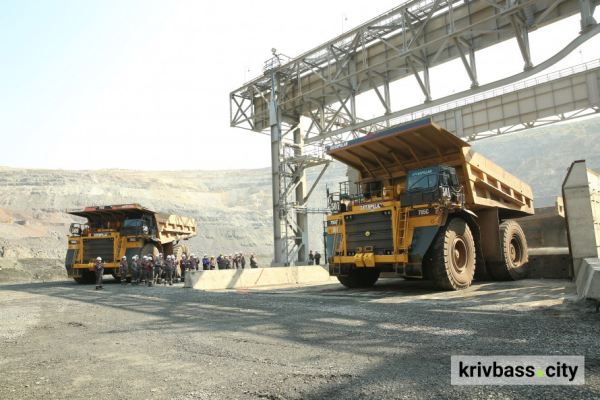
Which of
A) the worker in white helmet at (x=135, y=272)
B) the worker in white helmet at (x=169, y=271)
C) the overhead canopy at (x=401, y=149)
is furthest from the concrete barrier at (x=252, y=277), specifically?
the overhead canopy at (x=401, y=149)

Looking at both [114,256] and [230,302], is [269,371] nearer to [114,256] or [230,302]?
[230,302]

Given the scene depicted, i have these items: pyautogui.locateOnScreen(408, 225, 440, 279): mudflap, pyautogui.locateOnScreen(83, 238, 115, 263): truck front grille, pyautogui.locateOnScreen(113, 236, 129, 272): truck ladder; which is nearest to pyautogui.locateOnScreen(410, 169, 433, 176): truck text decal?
pyautogui.locateOnScreen(408, 225, 440, 279): mudflap

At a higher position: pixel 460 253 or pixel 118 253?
pixel 118 253

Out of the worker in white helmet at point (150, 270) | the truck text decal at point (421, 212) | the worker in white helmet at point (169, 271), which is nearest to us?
the truck text decal at point (421, 212)

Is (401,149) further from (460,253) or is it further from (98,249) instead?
(98,249)

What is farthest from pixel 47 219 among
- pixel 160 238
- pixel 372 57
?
pixel 372 57

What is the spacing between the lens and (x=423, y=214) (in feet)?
32.0

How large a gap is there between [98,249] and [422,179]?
1496 centimetres

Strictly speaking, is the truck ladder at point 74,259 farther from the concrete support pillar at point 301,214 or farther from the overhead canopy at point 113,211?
the concrete support pillar at point 301,214

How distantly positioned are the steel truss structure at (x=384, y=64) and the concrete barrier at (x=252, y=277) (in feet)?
15.1

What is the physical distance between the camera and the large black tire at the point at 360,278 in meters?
11.9

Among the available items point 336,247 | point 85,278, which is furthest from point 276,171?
point 336,247

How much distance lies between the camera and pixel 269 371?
3.98 meters

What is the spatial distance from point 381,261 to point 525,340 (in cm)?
563
